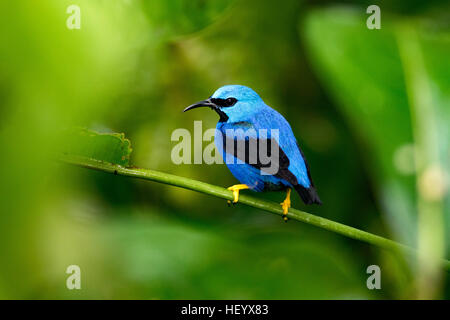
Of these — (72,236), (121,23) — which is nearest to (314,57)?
(72,236)

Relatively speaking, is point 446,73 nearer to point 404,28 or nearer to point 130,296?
point 404,28

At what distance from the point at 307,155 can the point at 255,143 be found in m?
0.39

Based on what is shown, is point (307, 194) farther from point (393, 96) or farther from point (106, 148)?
point (106, 148)

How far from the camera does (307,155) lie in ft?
5.83

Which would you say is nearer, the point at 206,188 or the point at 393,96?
the point at 206,188

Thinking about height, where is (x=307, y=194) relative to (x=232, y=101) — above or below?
below

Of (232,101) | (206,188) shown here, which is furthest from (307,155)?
(206,188)

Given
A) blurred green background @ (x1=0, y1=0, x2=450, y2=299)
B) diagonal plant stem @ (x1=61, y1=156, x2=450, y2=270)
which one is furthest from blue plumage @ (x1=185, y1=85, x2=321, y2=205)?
diagonal plant stem @ (x1=61, y1=156, x2=450, y2=270)

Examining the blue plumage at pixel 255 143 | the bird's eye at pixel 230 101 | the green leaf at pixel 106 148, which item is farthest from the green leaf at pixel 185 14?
the bird's eye at pixel 230 101

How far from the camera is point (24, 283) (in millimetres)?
328

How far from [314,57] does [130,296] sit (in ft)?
3.06

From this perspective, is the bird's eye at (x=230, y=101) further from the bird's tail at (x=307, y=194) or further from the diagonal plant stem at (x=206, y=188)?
the diagonal plant stem at (x=206, y=188)

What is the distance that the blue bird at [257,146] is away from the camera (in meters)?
1.42
